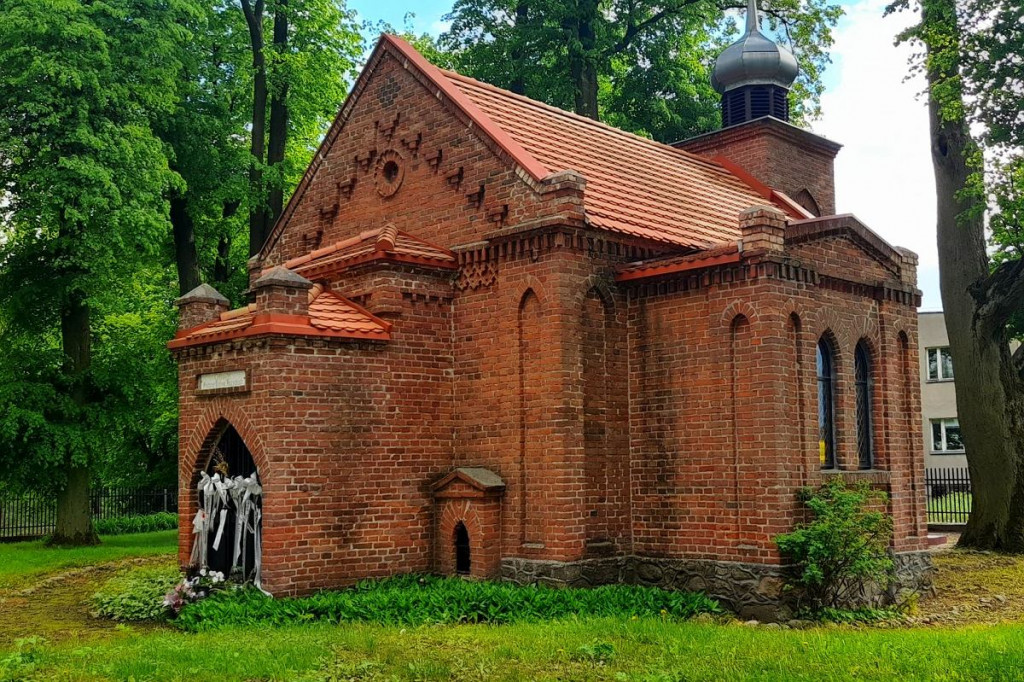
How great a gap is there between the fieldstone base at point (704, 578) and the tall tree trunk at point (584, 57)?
53.2 feet

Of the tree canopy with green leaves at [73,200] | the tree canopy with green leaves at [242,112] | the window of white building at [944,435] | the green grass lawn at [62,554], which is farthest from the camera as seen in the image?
the window of white building at [944,435]

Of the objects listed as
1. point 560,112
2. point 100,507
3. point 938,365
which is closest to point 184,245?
point 560,112

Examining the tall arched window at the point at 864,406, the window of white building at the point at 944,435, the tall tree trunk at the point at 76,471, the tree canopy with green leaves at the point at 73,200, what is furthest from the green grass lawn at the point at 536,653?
the window of white building at the point at 944,435

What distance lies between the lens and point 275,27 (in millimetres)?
25609

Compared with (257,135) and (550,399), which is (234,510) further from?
(257,135)

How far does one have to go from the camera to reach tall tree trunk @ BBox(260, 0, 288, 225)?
24750mm

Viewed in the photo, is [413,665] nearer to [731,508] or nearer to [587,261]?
[731,508]

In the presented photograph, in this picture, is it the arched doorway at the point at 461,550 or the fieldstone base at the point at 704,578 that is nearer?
the fieldstone base at the point at 704,578

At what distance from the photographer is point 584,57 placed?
2644 cm

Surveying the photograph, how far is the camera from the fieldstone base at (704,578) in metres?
12.2

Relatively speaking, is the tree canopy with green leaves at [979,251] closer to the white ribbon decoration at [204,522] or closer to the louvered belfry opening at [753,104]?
the louvered belfry opening at [753,104]

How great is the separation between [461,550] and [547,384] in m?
2.61

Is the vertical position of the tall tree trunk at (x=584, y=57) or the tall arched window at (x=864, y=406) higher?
the tall tree trunk at (x=584, y=57)

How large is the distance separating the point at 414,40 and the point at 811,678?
28.5 meters
